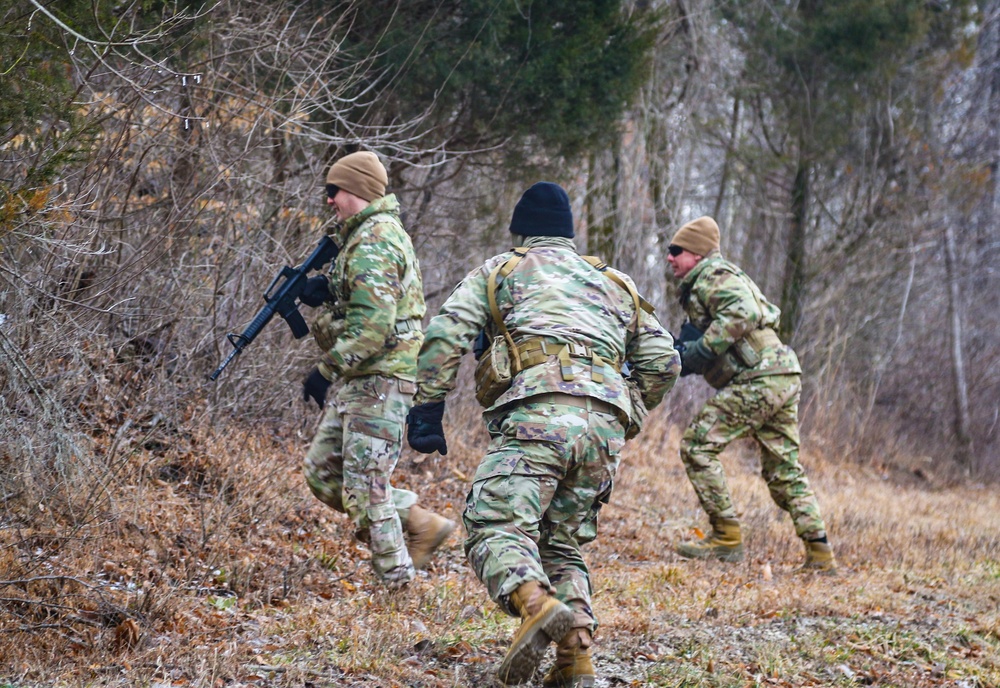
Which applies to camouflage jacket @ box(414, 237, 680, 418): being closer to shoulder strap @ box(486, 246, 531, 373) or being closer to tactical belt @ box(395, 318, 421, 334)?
shoulder strap @ box(486, 246, 531, 373)

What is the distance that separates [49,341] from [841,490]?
884 cm

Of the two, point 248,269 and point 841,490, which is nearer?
point 248,269

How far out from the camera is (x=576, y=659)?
3.75 metres

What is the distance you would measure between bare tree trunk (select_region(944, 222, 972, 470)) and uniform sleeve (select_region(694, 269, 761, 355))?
9238 mm

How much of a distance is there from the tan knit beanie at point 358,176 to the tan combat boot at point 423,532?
1.65 m

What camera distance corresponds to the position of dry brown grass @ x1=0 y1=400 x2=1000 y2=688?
4.03 meters

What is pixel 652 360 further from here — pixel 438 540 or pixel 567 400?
pixel 438 540

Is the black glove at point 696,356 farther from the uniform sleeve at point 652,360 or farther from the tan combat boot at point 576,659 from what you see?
the tan combat boot at point 576,659

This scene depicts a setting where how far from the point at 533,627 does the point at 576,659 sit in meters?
0.44

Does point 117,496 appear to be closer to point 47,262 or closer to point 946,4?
point 47,262

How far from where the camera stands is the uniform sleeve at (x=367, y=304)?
15.2 feet

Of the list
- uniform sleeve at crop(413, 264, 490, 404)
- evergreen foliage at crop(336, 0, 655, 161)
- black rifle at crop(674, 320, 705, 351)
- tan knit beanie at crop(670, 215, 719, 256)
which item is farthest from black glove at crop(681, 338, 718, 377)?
uniform sleeve at crop(413, 264, 490, 404)

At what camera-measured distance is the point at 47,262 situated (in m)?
5.43

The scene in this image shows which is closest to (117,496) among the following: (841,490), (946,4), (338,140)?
(338,140)
